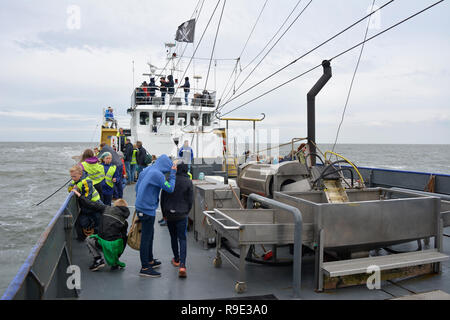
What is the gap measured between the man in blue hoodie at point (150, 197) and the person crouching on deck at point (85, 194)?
1369 mm

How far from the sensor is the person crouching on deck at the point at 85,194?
17.5 feet

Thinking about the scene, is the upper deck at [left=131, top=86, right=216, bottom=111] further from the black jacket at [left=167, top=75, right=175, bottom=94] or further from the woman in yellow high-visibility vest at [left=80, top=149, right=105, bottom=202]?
the woman in yellow high-visibility vest at [left=80, top=149, right=105, bottom=202]

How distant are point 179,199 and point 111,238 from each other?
3.39 ft

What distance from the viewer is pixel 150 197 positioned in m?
4.39

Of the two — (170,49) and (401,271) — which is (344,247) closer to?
(401,271)

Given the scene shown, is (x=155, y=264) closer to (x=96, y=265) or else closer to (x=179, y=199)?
(x=96, y=265)

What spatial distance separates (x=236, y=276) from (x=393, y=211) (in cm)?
212

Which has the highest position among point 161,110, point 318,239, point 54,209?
point 161,110

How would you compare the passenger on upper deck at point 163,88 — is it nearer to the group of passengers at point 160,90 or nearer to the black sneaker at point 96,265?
the group of passengers at point 160,90

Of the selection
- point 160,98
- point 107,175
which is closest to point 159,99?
point 160,98

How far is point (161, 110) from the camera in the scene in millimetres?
17375

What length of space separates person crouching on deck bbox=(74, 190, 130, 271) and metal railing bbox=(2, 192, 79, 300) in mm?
356

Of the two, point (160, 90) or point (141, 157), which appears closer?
point (141, 157)
